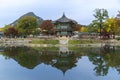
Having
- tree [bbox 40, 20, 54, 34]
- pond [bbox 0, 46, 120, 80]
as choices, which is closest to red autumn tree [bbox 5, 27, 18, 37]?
tree [bbox 40, 20, 54, 34]

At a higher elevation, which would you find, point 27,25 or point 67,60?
point 27,25

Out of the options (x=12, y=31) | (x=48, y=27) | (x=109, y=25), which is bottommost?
(x=12, y=31)

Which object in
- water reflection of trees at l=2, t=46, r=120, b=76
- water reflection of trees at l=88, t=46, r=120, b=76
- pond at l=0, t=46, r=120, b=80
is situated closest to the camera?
pond at l=0, t=46, r=120, b=80

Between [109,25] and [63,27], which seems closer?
[109,25]

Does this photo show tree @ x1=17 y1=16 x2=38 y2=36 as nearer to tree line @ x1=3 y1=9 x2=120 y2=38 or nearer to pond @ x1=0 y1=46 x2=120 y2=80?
tree line @ x1=3 y1=9 x2=120 y2=38

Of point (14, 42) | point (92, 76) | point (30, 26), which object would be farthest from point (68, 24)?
point (92, 76)

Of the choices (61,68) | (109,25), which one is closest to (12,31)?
(109,25)

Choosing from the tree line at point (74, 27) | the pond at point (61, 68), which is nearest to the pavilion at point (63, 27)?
the tree line at point (74, 27)

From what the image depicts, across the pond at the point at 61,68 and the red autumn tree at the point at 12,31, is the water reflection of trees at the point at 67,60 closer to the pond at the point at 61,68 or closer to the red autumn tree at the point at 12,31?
the pond at the point at 61,68

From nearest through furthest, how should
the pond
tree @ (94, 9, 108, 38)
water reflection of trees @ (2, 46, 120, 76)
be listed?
the pond, water reflection of trees @ (2, 46, 120, 76), tree @ (94, 9, 108, 38)

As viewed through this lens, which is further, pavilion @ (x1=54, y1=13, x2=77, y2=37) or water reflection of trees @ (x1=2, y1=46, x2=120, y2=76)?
pavilion @ (x1=54, y1=13, x2=77, y2=37)

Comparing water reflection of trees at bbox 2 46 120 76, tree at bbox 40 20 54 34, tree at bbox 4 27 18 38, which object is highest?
tree at bbox 40 20 54 34

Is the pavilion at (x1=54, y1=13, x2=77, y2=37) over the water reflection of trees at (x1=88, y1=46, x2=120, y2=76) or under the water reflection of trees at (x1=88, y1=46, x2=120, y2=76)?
over

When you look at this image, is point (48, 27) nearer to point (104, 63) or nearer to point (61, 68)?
point (104, 63)
